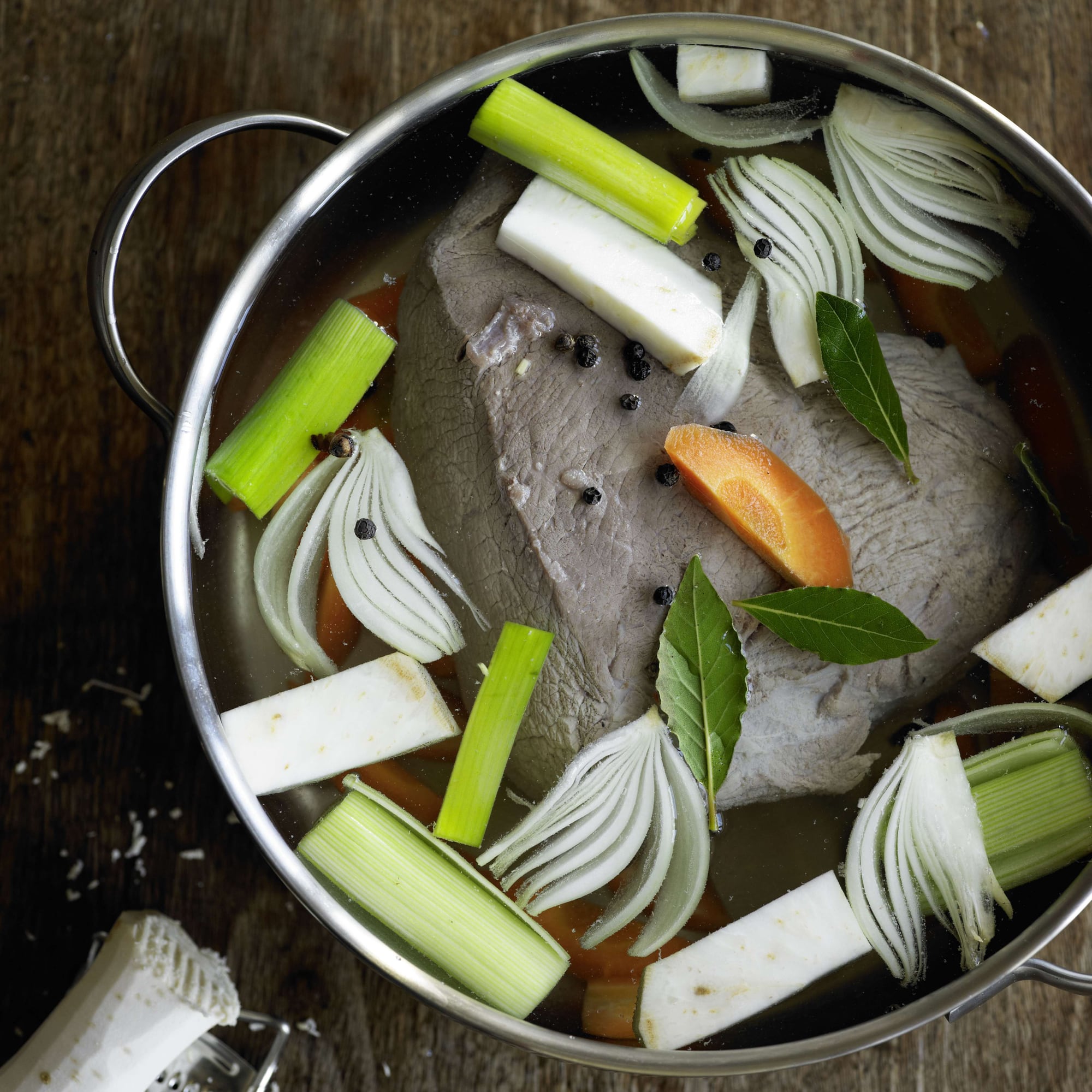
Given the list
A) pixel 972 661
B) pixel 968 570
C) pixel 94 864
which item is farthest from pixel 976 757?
pixel 94 864

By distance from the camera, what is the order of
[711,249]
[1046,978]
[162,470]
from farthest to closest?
[162,470] → [711,249] → [1046,978]

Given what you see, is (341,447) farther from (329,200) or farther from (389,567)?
(329,200)

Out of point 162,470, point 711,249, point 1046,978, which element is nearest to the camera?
point 1046,978

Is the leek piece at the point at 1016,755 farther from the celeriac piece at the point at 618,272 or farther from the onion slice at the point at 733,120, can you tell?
the onion slice at the point at 733,120

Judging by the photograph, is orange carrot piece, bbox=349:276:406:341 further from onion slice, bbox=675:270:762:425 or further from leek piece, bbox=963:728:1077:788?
leek piece, bbox=963:728:1077:788

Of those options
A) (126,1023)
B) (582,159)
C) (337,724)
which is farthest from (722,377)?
(126,1023)

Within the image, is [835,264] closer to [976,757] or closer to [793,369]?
[793,369]
